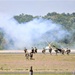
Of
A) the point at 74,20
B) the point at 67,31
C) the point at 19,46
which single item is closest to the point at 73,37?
the point at 67,31

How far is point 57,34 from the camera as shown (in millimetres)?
119750

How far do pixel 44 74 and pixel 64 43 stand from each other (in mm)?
72572

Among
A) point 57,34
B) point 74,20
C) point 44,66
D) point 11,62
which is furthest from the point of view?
point 74,20

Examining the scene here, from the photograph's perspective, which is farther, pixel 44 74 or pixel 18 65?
pixel 18 65

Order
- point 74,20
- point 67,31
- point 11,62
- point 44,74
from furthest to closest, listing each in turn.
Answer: point 74,20
point 67,31
point 11,62
point 44,74

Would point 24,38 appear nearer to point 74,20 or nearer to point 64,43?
point 64,43

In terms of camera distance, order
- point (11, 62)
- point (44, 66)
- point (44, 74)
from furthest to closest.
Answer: point (11, 62)
point (44, 66)
point (44, 74)

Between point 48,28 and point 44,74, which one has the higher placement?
point 48,28

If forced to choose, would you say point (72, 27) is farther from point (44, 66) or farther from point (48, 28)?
point (44, 66)

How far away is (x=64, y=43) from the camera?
396ft

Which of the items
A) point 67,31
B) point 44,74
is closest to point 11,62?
point 44,74

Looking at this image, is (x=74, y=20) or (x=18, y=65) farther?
(x=74, y=20)

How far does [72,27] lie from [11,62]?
238 feet

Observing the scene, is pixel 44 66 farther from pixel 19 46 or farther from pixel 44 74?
pixel 19 46
